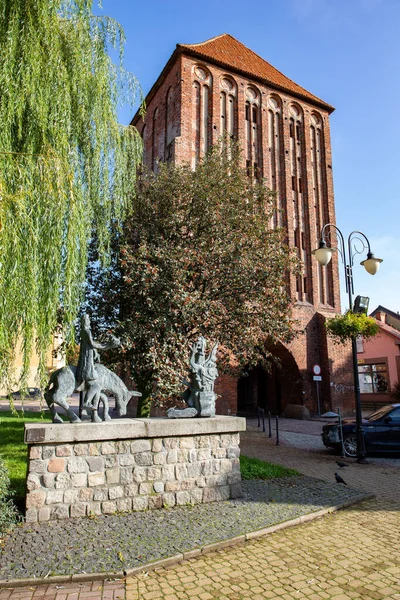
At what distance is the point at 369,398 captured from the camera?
29406mm

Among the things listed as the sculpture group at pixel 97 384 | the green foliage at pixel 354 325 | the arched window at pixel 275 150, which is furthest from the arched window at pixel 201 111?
the sculpture group at pixel 97 384

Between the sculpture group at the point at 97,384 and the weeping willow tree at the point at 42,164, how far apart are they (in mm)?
334

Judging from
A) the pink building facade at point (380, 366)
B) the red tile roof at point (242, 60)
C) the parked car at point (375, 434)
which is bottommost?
the parked car at point (375, 434)

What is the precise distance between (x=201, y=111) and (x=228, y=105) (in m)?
1.85

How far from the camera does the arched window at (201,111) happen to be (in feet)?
64.2

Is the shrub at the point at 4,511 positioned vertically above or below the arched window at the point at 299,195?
below

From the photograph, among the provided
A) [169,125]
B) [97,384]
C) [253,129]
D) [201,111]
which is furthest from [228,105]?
[97,384]

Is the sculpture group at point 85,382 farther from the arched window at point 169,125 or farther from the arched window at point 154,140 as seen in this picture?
the arched window at point 154,140

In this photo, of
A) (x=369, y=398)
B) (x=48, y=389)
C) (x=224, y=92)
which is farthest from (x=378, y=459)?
(x=369, y=398)

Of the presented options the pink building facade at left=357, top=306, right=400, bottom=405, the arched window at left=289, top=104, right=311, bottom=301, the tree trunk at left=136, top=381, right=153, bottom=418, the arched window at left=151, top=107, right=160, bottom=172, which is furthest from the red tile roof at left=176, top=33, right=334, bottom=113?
the tree trunk at left=136, top=381, right=153, bottom=418

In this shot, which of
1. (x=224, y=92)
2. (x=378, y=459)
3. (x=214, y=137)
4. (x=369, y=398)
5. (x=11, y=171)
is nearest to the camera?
(x=11, y=171)

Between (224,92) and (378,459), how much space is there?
18429 millimetres

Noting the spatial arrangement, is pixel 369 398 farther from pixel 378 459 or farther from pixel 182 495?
pixel 182 495

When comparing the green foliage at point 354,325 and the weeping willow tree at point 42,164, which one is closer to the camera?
the weeping willow tree at point 42,164
